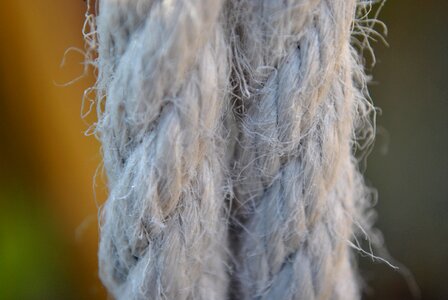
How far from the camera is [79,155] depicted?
0.69m

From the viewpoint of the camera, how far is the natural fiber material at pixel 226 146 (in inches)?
Result: 16.0

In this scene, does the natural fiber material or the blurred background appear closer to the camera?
the natural fiber material

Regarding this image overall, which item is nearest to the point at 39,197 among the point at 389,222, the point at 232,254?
the point at 232,254

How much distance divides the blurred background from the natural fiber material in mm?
155

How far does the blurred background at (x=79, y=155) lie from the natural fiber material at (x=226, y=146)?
0.16 m

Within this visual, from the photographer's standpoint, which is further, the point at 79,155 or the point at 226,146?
the point at 79,155

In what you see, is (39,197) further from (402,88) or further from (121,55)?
(402,88)

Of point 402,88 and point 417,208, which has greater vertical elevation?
point 402,88

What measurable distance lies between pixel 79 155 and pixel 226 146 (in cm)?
29

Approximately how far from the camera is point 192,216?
17.1 inches

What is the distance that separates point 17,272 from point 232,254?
34 centimetres

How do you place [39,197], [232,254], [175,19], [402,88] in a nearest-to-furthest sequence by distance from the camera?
[175,19] < [232,254] < [39,197] < [402,88]

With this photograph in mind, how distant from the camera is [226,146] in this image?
1.51ft

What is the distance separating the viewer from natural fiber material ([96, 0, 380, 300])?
0.41 m
